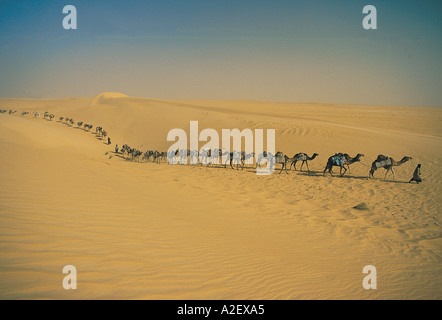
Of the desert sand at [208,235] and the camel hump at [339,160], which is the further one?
the camel hump at [339,160]

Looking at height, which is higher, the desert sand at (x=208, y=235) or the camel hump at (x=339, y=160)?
the camel hump at (x=339, y=160)

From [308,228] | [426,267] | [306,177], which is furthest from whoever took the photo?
[306,177]

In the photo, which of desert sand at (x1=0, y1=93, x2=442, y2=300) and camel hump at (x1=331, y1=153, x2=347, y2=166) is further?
camel hump at (x1=331, y1=153, x2=347, y2=166)

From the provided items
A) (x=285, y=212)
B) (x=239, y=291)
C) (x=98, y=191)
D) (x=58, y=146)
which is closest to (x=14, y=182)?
(x=98, y=191)

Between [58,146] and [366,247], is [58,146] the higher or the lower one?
the higher one

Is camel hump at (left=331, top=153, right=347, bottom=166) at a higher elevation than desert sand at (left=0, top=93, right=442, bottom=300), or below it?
higher

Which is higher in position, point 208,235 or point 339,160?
point 339,160

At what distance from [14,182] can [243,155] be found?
12.8 m

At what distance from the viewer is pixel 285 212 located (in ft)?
30.0

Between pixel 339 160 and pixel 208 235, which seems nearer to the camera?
pixel 208 235
